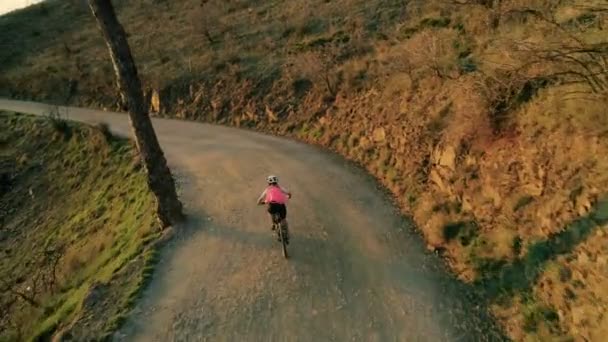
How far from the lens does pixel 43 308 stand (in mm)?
12719

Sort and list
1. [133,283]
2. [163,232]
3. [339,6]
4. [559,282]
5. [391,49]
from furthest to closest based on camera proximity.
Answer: [339,6] → [391,49] → [163,232] → [133,283] → [559,282]

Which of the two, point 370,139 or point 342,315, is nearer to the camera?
point 342,315

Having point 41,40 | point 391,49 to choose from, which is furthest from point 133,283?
point 41,40

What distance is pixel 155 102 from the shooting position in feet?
90.5

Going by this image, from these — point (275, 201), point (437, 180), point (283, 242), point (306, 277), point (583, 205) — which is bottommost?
point (306, 277)

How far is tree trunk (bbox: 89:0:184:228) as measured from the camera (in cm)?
1162

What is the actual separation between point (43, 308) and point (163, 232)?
3.69m

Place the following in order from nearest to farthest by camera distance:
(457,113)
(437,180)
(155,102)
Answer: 1. (437,180)
2. (457,113)
3. (155,102)

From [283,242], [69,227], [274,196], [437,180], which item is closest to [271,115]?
[69,227]

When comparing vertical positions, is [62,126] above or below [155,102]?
below

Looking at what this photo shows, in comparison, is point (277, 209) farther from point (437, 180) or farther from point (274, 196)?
point (437, 180)

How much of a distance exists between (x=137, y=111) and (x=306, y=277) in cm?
610

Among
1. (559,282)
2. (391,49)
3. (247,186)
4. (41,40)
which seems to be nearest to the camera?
(559,282)

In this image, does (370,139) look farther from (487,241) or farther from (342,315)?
(342,315)
